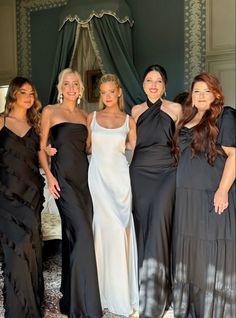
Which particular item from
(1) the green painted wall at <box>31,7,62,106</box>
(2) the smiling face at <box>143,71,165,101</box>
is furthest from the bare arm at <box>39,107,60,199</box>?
(1) the green painted wall at <box>31,7,62,106</box>

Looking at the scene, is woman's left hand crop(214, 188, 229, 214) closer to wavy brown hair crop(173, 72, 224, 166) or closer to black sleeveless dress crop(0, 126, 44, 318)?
wavy brown hair crop(173, 72, 224, 166)

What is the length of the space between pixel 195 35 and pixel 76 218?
3434 mm

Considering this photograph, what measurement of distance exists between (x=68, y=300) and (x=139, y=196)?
760 mm

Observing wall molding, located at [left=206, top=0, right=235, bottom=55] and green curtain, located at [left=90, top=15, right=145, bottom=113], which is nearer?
green curtain, located at [left=90, top=15, right=145, bottom=113]

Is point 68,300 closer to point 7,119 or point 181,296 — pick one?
point 181,296

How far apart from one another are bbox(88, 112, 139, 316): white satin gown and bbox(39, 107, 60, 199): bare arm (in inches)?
8.4

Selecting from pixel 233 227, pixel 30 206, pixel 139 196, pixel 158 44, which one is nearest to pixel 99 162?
pixel 139 196

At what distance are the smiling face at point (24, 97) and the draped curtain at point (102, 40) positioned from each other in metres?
2.25

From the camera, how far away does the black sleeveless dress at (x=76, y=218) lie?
7.44 ft

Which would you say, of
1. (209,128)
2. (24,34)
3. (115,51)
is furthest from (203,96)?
(24,34)

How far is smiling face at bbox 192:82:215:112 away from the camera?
6.73ft

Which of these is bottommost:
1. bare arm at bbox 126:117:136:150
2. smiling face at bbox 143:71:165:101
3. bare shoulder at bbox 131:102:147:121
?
bare arm at bbox 126:117:136:150

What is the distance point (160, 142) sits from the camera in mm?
2252

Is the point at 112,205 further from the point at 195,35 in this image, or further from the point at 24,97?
the point at 195,35
